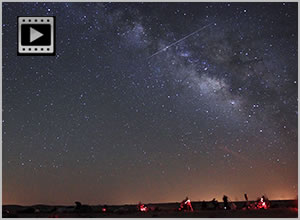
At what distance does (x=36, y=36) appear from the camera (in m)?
7.65

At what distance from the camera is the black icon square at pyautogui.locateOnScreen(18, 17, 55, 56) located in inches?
294

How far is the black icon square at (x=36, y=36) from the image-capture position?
7.48 metres

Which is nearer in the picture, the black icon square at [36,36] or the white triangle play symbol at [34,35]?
the black icon square at [36,36]

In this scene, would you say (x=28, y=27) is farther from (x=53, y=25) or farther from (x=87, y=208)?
(x=87, y=208)

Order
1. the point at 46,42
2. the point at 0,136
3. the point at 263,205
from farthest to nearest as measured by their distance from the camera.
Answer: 1. the point at 263,205
2. the point at 0,136
3. the point at 46,42

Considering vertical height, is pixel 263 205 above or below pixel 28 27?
below

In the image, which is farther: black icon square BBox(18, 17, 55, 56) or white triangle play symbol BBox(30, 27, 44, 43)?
white triangle play symbol BBox(30, 27, 44, 43)

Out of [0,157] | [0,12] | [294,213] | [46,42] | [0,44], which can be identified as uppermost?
[0,12]

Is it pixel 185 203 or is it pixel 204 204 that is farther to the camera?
pixel 204 204

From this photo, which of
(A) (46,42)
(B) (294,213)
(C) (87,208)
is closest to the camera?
(A) (46,42)

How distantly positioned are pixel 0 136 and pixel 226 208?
1542cm

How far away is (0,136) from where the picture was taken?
8719 millimetres

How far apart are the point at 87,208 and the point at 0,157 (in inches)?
603

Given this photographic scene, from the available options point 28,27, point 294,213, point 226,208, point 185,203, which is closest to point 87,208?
point 185,203
